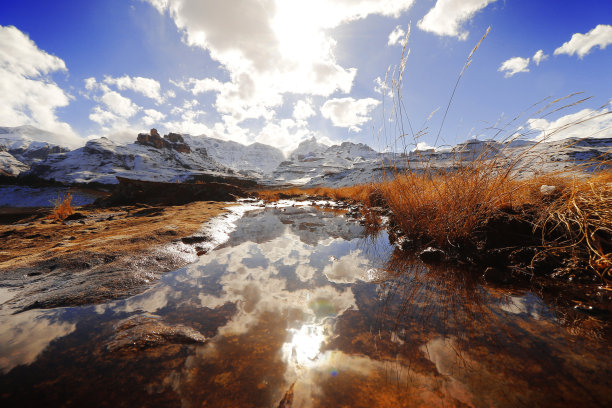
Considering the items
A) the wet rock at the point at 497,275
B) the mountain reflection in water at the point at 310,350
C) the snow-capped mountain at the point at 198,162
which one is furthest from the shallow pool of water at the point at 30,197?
the wet rock at the point at 497,275

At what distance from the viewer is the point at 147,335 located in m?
1.18

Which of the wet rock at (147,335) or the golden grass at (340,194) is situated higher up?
the wet rock at (147,335)

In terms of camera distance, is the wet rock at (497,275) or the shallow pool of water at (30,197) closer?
the wet rock at (497,275)

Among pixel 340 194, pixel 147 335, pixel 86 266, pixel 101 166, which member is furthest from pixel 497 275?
pixel 101 166

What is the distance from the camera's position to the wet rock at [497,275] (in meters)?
1.73

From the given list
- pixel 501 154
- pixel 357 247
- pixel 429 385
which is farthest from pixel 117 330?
pixel 501 154

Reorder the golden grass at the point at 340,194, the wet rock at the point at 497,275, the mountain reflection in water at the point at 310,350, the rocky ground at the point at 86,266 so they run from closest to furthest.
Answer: the mountain reflection in water at the point at 310,350
the rocky ground at the point at 86,266
the wet rock at the point at 497,275
the golden grass at the point at 340,194

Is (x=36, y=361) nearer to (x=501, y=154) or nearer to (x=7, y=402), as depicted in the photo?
(x=7, y=402)

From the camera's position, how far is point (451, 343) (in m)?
1.09

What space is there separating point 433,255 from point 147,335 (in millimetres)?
2380

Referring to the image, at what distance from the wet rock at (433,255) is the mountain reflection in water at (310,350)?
0.40 meters

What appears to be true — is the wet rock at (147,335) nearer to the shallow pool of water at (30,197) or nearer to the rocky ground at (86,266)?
the rocky ground at (86,266)

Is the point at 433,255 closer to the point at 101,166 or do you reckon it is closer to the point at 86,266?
the point at 86,266

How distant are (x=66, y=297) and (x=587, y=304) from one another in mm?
3392
